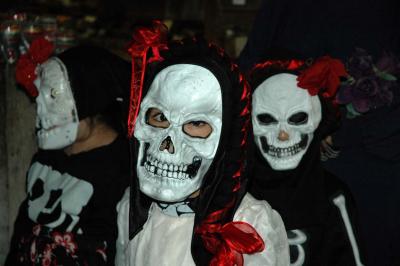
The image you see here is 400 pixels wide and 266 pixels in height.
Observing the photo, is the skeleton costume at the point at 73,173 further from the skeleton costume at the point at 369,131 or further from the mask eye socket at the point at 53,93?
the skeleton costume at the point at 369,131

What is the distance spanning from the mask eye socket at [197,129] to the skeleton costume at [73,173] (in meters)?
0.73

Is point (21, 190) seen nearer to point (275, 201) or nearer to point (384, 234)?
point (275, 201)

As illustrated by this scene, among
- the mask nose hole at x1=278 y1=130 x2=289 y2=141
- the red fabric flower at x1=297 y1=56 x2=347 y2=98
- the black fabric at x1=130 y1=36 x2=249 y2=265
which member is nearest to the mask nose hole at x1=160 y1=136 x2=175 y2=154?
the black fabric at x1=130 y1=36 x2=249 y2=265

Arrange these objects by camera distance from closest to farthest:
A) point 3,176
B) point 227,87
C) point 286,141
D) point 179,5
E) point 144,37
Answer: point 227,87, point 144,37, point 286,141, point 3,176, point 179,5

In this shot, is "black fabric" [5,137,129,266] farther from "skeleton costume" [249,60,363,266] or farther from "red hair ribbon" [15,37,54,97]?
"skeleton costume" [249,60,363,266]

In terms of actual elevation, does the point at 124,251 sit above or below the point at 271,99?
below

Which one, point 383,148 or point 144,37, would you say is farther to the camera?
point 383,148

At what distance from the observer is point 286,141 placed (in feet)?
7.89

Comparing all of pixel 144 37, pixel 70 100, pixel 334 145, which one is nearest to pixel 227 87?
pixel 144 37

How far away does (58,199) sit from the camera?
248 centimetres

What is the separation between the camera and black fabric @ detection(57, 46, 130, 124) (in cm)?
252

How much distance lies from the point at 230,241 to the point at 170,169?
0.30 metres

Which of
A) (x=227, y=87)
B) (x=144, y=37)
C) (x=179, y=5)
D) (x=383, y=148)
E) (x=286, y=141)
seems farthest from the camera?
(x=179, y=5)

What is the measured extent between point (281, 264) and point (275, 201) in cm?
58
